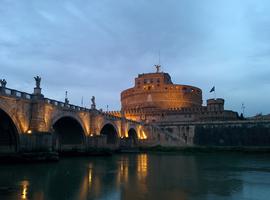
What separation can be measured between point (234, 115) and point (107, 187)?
8417cm

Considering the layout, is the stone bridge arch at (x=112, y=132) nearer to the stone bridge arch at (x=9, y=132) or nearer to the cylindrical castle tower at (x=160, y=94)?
the stone bridge arch at (x=9, y=132)

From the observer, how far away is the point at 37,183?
20.7 m

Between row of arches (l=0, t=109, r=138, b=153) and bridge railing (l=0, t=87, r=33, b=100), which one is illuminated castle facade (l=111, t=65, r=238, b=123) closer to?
row of arches (l=0, t=109, r=138, b=153)

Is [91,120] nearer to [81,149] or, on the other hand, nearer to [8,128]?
[81,149]

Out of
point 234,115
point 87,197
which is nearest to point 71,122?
point 87,197

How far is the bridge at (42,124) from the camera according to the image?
34625mm

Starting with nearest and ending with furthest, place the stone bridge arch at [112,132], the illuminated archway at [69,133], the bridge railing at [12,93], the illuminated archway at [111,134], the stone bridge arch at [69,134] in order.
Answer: the bridge railing at [12,93], the stone bridge arch at [69,134], the illuminated archway at [69,133], the stone bridge arch at [112,132], the illuminated archway at [111,134]

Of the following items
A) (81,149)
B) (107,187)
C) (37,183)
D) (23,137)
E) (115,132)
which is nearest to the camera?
(107,187)

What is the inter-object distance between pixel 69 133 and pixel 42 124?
582 inches

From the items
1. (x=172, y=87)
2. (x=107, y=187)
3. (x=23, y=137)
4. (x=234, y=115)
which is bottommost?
(x=107, y=187)

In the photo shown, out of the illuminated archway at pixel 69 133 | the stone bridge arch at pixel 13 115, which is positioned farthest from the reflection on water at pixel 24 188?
the illuminated archway at pixel 69 133

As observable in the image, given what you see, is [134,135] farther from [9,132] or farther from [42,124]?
[9,132]

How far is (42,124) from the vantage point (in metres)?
38.1

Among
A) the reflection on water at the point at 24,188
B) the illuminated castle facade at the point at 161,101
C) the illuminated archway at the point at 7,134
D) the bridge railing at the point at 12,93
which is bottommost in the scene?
the reflection on water at the point at 24,188
